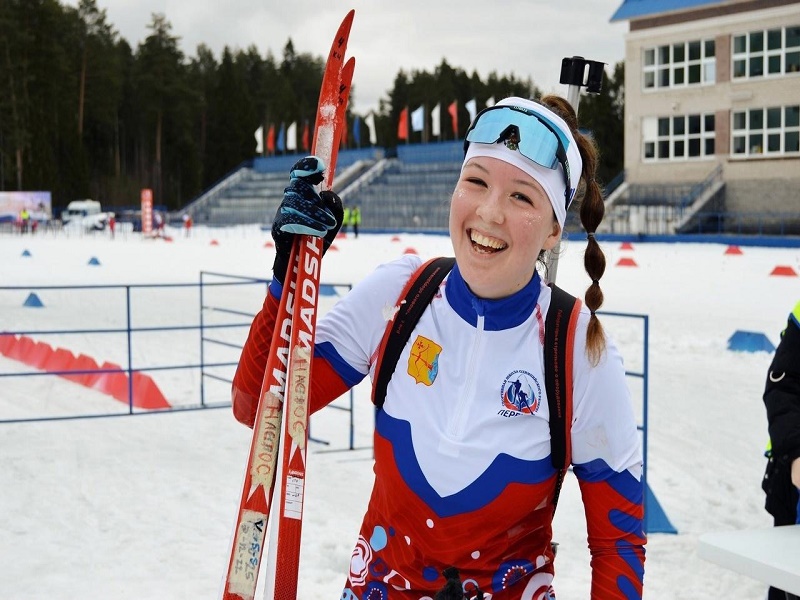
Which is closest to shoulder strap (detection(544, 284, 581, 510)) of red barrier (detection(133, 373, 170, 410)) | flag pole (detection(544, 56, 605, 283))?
flag pole (detection(544, 56, 605, 283))

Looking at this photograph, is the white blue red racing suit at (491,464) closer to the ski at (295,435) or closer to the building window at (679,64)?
the ski at (295,435)

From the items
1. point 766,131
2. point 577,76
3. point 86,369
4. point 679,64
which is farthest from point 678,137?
point 577,76

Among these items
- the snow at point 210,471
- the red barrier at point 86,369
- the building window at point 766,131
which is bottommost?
the snow at point 210,471

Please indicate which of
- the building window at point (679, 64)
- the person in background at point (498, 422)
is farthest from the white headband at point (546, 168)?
the building window at point (679, 64)

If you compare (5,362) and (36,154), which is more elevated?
(36,154)

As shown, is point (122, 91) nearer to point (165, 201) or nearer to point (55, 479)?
point (165, 201)

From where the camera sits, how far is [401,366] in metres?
1.93

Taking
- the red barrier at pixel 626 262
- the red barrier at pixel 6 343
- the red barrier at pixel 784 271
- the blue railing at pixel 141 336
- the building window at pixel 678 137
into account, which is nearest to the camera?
the blue railing at pixel 141 336

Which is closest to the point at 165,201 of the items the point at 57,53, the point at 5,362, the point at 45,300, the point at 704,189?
the point at 57,53

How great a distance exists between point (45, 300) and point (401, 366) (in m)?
12.9

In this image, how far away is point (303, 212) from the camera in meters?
2.06

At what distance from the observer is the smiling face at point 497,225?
185 centimetres

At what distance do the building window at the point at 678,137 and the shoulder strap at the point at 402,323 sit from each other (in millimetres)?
33013

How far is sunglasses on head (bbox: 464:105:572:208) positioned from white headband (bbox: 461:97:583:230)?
0.03 feet
